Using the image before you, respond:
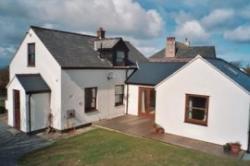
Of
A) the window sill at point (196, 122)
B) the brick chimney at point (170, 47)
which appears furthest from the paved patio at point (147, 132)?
the brick chimney at point (170, 47)

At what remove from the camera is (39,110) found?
43.9 ft

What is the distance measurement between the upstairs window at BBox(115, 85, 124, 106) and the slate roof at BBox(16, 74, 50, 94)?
5.58 metres

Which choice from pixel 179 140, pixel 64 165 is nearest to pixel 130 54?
pixel 179 140

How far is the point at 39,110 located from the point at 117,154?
6154 millimetres

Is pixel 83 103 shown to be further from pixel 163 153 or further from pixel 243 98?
pixel 243 98

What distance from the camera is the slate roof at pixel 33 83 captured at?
12.9 m

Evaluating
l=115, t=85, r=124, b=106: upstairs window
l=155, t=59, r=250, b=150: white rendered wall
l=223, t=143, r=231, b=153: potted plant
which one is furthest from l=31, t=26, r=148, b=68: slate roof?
l=223, t=143, r=231, b=153: potted plant

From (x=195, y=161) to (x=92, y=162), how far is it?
4252 millimetres

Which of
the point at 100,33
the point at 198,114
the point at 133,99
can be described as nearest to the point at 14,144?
the point at 133,99

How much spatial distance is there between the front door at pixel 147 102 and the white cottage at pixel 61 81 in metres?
1.82

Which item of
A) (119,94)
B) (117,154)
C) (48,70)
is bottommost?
(117,154)

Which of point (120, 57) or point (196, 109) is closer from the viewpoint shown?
point (196, 109)

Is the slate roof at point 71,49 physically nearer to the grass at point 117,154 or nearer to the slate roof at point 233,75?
the grass at point 117,154

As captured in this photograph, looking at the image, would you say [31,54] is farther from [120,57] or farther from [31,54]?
[120,57]
